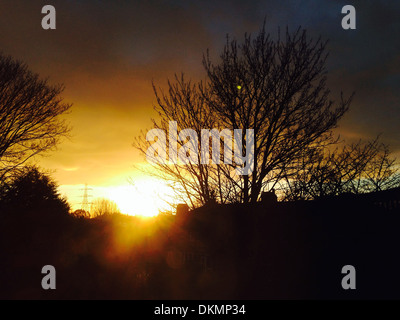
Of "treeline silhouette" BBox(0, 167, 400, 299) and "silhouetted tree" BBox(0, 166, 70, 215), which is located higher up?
"silhouetted tree" BBox(0, 166, 70, 215)

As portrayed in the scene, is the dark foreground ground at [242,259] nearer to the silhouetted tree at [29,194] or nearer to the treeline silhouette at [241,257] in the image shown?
the treeline silhouette at [241,257]

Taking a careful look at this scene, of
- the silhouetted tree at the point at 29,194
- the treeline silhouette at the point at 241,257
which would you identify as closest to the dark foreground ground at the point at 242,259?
the treeline silhouette at the point at 241,257

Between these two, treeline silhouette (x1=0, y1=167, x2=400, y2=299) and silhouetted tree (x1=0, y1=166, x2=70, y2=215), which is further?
silhouetted tree (x1=0, y1=166, x2=70, y2=215)

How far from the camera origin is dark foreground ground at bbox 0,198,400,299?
5.65 meters

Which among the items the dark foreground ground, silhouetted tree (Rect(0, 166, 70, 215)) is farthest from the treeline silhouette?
silhouetted tree (Rect(0, 166, 70, 215))

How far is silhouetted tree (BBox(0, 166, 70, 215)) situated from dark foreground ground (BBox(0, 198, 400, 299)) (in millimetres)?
4195

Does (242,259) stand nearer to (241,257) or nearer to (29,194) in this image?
(241,257)

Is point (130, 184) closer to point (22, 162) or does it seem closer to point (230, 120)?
point (230, 120)

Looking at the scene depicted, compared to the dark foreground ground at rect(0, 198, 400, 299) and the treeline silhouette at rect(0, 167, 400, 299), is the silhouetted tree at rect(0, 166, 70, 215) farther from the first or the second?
the dark foreground ground at rect(0, 198, 400, 299)

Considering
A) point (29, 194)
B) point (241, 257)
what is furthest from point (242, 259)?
point (29, 194)

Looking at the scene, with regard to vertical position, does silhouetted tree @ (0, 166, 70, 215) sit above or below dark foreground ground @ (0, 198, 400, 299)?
above

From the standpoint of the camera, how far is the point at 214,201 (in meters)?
8.55

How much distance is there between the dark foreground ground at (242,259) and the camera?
5.65 meters

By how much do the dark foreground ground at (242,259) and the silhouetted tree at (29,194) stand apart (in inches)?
165
